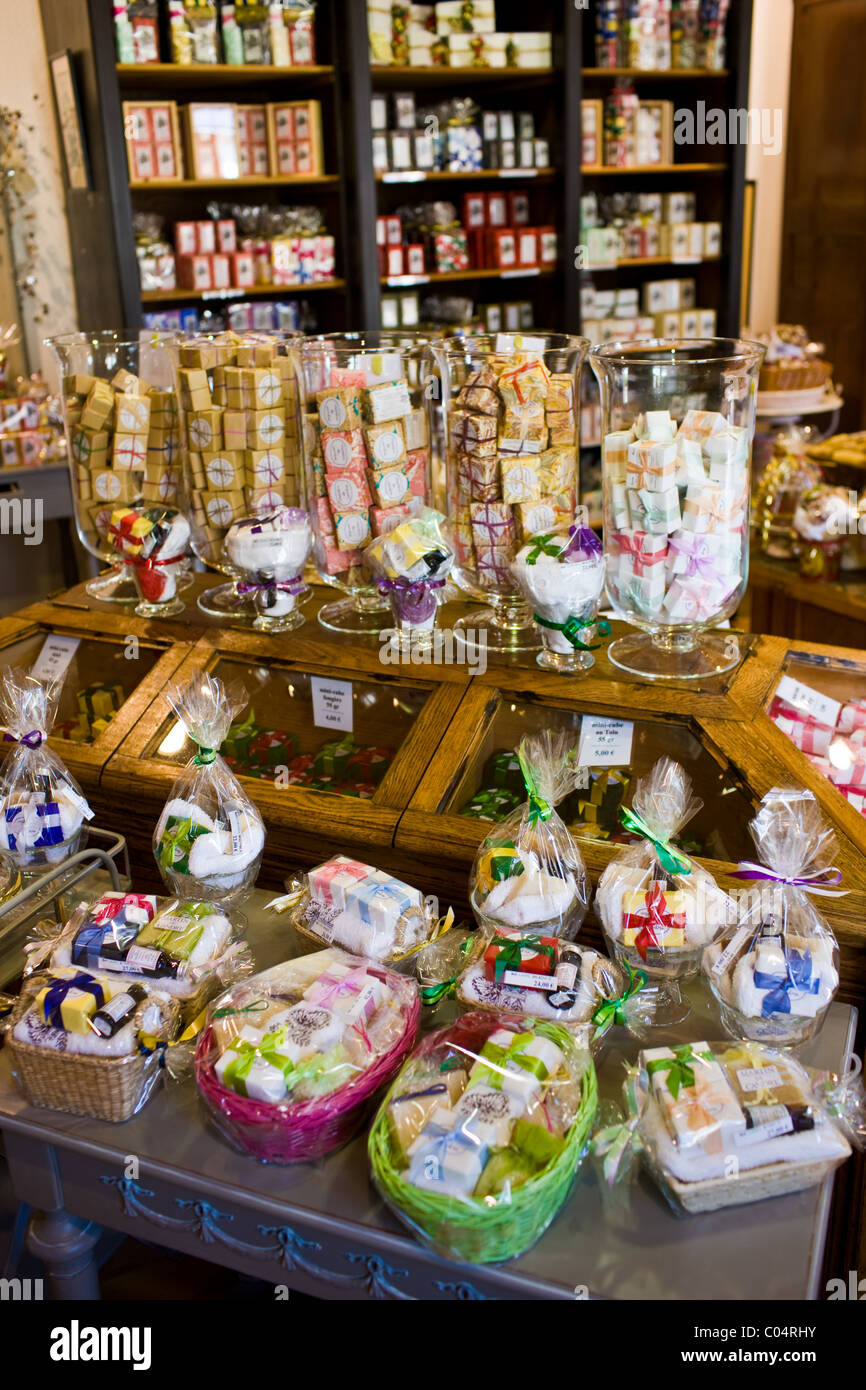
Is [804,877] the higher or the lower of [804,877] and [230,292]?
the lower

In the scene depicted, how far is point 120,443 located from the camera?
2.12 meters

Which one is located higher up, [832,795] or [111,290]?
[111,290]

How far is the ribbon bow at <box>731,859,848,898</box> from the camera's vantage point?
4.42ft

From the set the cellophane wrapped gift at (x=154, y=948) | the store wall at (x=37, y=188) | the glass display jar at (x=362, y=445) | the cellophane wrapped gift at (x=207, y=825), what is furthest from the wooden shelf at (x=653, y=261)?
the cellophane wrapped gift at (x=154, y=948)

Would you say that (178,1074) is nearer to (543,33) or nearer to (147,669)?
(147,669)

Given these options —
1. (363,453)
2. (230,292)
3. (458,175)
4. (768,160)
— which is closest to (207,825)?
(363,453)

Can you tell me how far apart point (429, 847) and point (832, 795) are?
1.76 feet

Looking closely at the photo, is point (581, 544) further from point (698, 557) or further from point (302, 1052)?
point (302, 1052)

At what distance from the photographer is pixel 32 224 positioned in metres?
4.23

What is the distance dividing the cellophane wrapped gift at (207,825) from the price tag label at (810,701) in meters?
0.80

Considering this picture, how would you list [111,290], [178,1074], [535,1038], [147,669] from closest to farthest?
[535,1038] < [178,1074] < [147,669] < [111,290]

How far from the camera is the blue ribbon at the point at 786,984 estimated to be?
1279 millimetres

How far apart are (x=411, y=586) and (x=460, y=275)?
3218 millimetres
